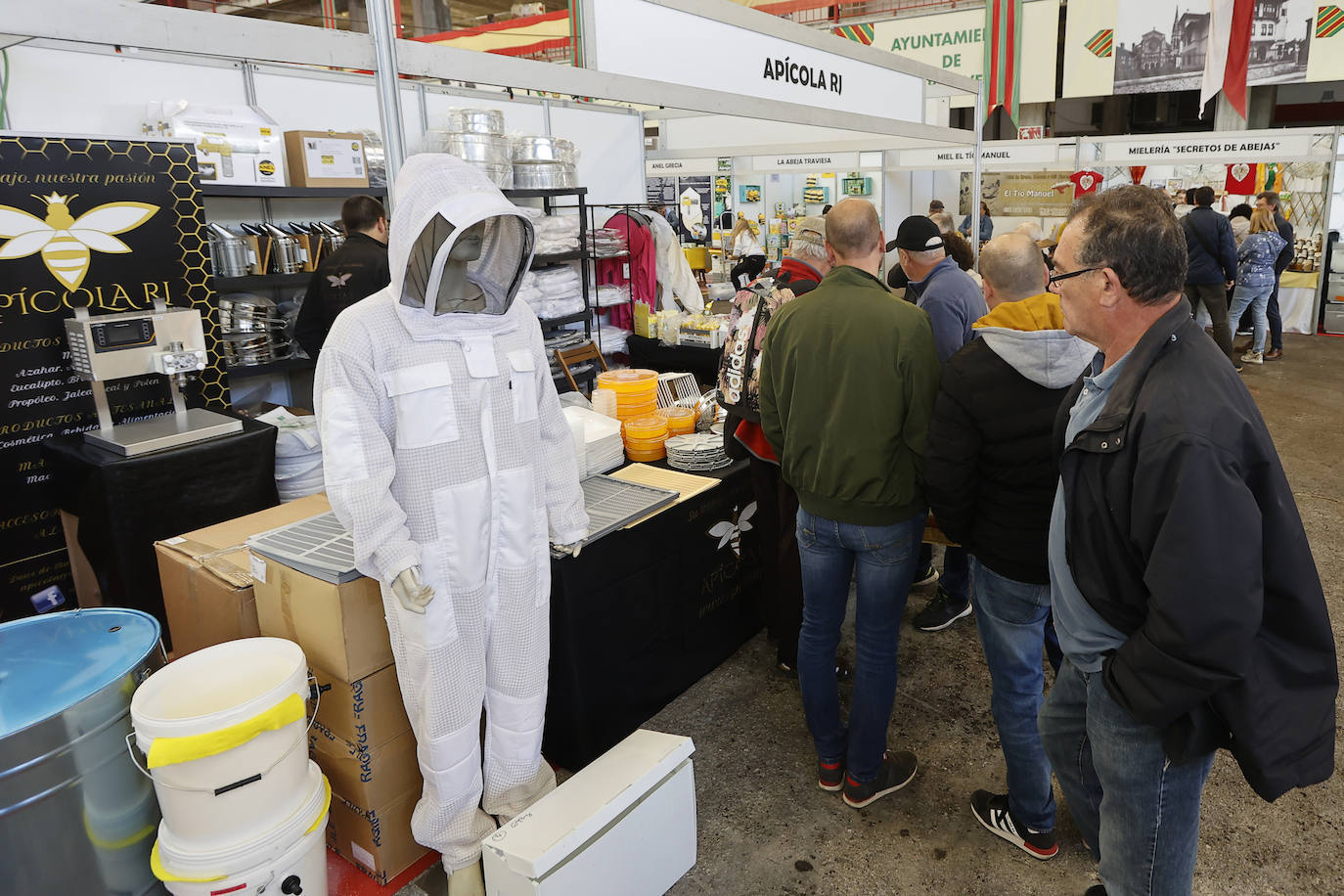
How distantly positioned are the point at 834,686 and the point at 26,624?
212 cm

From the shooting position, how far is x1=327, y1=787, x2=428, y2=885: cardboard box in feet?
7.29

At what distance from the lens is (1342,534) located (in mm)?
4375

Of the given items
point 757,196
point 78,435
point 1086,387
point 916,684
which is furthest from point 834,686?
point 757,196

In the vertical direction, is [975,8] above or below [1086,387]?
above

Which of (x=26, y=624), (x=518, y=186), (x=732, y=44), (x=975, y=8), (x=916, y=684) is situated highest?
(x=975, y=8)

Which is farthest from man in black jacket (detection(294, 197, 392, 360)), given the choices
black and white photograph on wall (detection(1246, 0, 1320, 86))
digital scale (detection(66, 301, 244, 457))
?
black and white photograph on wall (detection(1246, 0, 1320, 86))

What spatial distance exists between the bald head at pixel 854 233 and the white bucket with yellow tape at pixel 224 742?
172 centimetres

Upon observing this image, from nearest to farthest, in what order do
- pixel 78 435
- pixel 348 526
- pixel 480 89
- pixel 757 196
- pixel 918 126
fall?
pixel 348 526, pixel 78 435, pixel 918 126, pixel 480 89, pixel 757 196

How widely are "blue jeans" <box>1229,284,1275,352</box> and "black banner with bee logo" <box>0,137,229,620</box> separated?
9258 mm

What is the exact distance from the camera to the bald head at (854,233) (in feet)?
7.52

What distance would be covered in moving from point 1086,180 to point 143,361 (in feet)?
34.4

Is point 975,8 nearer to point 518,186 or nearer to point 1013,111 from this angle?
point 1013,111

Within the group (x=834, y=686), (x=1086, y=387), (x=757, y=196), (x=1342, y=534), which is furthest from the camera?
(x=757, y=196)

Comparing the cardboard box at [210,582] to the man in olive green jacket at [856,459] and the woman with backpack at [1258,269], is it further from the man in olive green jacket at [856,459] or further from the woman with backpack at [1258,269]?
the woman with backpack at [1258,269]
